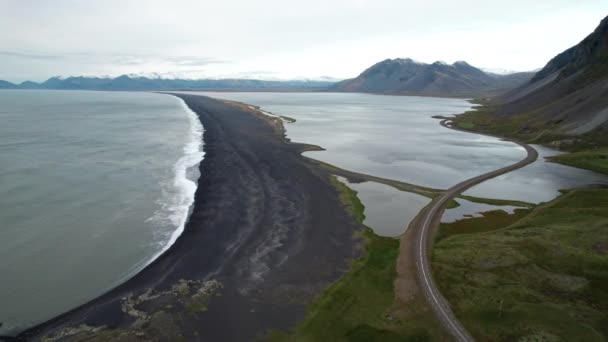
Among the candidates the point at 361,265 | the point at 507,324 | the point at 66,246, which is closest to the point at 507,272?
the point at 507,324

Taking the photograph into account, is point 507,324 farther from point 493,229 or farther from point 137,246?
point 137,246

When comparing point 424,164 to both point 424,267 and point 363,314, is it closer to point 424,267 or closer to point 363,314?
point 424,267

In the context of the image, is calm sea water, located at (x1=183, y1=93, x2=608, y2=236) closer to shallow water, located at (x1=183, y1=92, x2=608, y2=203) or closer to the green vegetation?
shallow water, located at (x1=183, y1=92, x2=608, y2=203)

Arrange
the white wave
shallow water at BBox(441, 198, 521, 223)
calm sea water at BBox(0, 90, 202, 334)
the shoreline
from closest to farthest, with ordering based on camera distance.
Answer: the shoreline → calm sea water at BBox(0, 90, 202, 334) → the white wave → shallow water at BBox(441, 198, 521, 223)

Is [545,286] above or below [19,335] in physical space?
above

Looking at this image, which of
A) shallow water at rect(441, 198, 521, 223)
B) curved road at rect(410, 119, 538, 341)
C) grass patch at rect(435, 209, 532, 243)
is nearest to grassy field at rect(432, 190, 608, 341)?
grass patch at rect(435, 209, 532, 243)

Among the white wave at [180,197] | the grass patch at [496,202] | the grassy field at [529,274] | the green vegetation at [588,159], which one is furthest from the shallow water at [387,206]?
the green vegetation at [588,159]

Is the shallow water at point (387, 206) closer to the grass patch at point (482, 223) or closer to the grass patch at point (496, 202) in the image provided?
the grass patch at point (482, 223)
